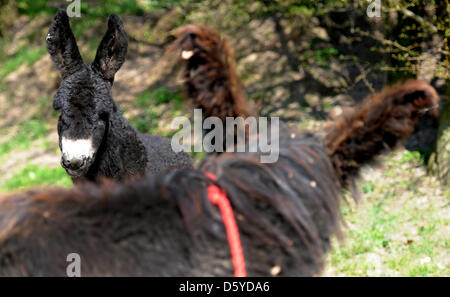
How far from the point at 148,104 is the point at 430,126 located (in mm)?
5280

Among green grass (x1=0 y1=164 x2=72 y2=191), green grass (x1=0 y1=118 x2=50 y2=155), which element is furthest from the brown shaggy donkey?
green grass (x1=0 y1=118 x2=50 y2=155)

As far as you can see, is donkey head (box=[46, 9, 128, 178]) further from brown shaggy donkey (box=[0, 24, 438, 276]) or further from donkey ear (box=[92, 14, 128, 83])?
brown shaggy donkey (box=[0, 24, 438, 276])

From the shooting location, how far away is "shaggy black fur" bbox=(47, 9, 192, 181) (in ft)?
8.63

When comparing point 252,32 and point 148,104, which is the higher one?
point 252,32

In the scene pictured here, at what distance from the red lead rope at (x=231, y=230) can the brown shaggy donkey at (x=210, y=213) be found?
2cm

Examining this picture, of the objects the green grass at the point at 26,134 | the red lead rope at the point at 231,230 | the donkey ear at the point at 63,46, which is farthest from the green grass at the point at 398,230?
the green grass at the point at 26,134

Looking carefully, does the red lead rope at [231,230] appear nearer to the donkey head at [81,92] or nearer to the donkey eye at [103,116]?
the donkey head at [81,92]

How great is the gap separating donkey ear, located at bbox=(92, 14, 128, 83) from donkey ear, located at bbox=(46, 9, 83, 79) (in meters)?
0.13

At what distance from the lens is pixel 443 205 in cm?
455

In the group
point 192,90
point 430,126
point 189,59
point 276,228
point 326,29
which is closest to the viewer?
point 276,228

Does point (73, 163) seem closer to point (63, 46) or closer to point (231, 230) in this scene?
point (63, 46)

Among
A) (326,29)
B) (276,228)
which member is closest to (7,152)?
(326,29)
